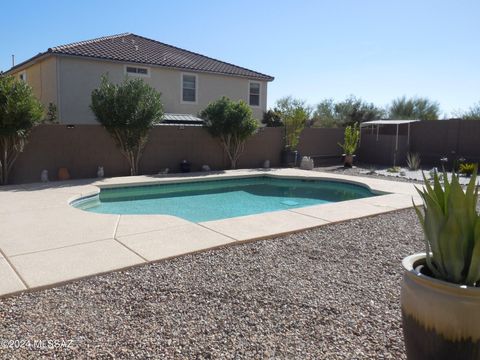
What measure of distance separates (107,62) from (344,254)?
14.7 m

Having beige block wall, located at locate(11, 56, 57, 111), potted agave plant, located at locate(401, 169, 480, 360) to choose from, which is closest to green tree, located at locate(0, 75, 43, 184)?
beige block wall, located at locate(11, 56, 57, 111)

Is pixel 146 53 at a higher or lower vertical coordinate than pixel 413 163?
higher

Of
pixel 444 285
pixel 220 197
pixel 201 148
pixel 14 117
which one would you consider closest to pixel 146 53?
pixel 201 148

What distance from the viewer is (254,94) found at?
70.2 feet

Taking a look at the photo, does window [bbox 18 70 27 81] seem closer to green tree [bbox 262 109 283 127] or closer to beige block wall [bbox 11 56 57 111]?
beige block wall [bbox 11 56 57 111]

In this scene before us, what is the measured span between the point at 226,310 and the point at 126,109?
987 cm

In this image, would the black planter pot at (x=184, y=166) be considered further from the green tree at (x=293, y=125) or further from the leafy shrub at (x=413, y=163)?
the leafy shrub at (x=413, y=163)

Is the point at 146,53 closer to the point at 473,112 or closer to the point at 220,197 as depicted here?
the point at 220,197

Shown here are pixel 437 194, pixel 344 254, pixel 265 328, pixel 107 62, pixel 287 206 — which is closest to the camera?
pixel 437 194

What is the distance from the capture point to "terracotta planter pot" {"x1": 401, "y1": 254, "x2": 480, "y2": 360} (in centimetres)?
232

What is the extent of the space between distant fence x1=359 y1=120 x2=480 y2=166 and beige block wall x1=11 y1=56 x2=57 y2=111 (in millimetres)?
14427

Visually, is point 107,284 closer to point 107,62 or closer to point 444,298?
point 444,298

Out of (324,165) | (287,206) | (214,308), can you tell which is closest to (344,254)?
(214,308)

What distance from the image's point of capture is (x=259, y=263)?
4.86 m
